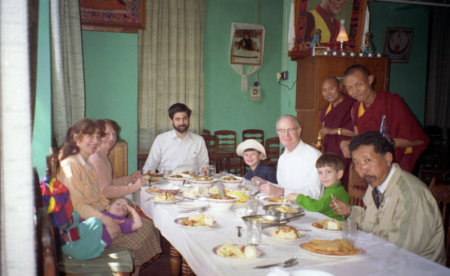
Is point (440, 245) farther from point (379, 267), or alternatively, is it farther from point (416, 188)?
point (379, 267)

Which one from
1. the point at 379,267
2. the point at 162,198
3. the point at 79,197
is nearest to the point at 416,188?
the point at 379,267

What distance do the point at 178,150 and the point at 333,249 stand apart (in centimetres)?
279

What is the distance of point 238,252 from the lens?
136 cm

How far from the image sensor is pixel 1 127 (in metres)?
0.62

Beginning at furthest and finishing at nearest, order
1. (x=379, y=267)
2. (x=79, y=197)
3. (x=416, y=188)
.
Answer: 1. (x=79, y=197)
2. (x=416, y=188)
3. (x=379, y=267)

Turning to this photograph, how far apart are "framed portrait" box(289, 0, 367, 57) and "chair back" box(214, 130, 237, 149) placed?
1797mm

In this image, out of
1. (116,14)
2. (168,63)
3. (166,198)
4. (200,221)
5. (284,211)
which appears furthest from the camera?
(168,63)

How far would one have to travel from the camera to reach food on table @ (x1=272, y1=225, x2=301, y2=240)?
1548mm

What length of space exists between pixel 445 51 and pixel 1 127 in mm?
8239

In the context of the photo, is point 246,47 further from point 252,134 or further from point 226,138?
point 226,138

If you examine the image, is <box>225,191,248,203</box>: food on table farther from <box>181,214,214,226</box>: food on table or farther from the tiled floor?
the tiled floor

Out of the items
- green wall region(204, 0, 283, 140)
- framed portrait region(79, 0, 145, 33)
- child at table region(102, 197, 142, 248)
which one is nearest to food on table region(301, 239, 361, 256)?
child at table region(102, 197, 142, 248)

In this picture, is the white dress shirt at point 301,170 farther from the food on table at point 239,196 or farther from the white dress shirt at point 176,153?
the white dress shirt at point 176,153

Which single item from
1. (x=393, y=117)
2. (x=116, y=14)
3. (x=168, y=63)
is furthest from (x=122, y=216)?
(x=168, y=63)
